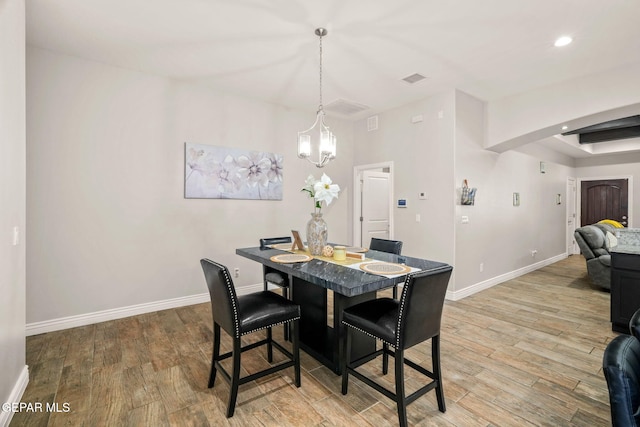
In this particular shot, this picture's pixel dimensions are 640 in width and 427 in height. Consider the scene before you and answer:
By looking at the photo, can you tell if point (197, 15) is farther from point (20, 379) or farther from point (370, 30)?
point (20, 379)

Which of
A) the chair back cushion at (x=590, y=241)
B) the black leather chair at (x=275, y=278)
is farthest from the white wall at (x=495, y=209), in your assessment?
the black leather chair at (x=275, y=278)

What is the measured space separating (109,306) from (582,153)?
988 centimetres

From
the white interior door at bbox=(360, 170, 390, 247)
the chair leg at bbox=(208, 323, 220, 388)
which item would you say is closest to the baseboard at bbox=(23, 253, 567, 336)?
the white interior door at bbox=(360, 170, 390, 247)

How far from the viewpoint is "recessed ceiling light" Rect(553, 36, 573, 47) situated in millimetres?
2869

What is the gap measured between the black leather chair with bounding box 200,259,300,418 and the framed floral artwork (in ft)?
7.05

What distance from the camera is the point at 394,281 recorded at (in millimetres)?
1916

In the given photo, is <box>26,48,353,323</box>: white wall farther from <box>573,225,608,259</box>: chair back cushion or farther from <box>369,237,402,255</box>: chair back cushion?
<box>573,225,608,259</box>: chair back cushion

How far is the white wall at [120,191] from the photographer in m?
3.11

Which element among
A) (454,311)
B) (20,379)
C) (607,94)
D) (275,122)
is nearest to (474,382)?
(454,311)

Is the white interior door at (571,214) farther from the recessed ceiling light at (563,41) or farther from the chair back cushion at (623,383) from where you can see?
the chair back cushion at (623,383)

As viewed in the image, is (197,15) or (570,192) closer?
(197,15)

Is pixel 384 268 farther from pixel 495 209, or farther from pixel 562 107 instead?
pixel 495 209

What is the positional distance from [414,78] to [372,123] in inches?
58.5

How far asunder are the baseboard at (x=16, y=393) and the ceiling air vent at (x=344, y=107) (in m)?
4.23
